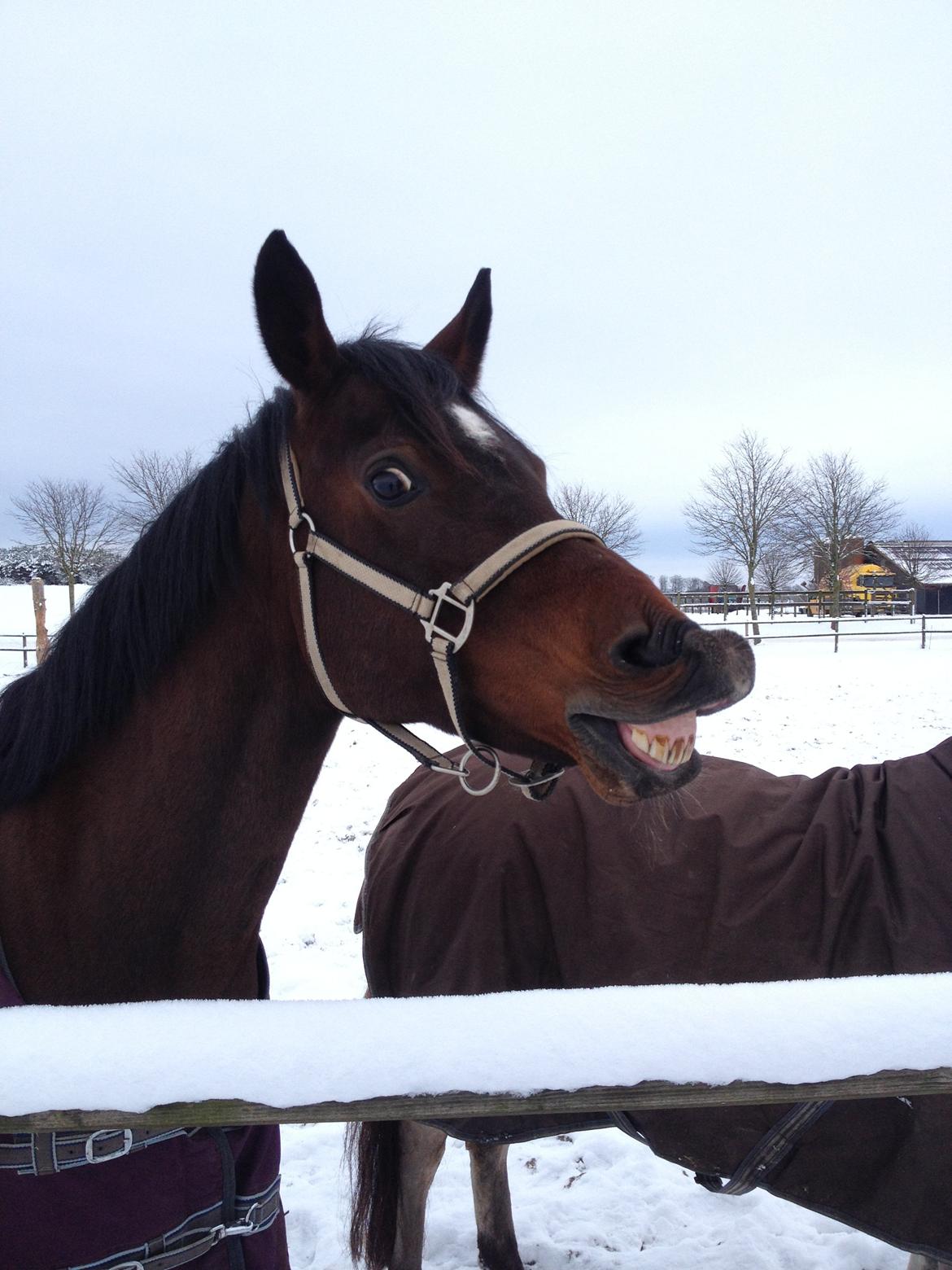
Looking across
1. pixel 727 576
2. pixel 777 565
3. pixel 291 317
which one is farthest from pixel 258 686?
pixel 727 576

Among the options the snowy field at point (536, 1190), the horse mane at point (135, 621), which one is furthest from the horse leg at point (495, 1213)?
the horse mane at point (135, 621)

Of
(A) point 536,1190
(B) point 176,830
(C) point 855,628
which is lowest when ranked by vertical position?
(A) point 536,1190

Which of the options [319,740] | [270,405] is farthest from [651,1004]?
[270,405]

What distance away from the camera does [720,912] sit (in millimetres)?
1936

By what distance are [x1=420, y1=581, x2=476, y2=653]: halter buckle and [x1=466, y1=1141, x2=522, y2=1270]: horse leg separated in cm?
220

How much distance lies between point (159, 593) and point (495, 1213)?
99.4 inches

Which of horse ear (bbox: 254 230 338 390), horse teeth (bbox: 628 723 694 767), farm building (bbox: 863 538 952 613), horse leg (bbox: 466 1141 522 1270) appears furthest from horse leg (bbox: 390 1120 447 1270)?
farm building (bbox: 863 538 952 613)

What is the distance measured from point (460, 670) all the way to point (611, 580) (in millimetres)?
319

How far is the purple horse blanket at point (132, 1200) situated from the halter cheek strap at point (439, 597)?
78cm

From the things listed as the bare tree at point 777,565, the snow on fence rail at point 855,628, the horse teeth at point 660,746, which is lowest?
the snow on fence rail at point 855,628

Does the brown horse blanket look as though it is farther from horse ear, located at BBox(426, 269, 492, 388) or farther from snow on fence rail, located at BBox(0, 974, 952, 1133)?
horse ear, located at BBox(426, 269, 492, 388)

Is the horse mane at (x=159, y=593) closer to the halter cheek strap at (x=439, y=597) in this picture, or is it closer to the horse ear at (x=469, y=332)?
the halter cheek strap at (x=439, y=597)

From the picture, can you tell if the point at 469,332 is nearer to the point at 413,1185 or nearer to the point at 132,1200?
the point at 132,1200

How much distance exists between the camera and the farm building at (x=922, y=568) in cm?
3725
